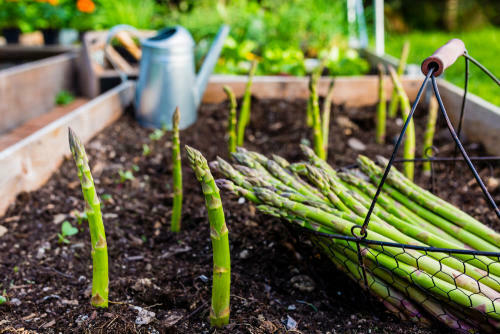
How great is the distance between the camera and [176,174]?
1.74 m

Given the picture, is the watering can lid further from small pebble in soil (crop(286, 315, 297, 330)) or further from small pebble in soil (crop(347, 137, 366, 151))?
small pebble in soil (crop(286, 315, 297, 330))

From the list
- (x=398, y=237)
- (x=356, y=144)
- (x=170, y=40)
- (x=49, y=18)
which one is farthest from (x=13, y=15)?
(x=398, y=237)

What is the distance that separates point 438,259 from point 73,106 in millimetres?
3241

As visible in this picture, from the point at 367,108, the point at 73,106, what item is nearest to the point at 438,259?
the point at 367,108

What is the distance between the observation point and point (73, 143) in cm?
117

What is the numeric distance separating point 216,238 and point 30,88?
3013mm

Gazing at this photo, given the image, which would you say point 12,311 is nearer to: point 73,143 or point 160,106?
point 73,143

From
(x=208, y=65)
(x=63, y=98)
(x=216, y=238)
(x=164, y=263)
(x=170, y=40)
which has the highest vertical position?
(x=170, y=40)

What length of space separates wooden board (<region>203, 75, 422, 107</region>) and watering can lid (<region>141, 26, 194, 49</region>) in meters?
0.50

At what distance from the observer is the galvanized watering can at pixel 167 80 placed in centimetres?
279

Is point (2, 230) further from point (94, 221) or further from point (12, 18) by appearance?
point (12, 18)

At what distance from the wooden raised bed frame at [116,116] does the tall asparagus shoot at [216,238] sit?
1153mm

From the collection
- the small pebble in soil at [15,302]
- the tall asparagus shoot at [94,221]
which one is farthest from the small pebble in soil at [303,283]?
the small pebble in soil at [15,302]

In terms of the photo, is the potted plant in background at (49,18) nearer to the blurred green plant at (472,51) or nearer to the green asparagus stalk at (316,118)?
the blurred green plant at (472,51)
